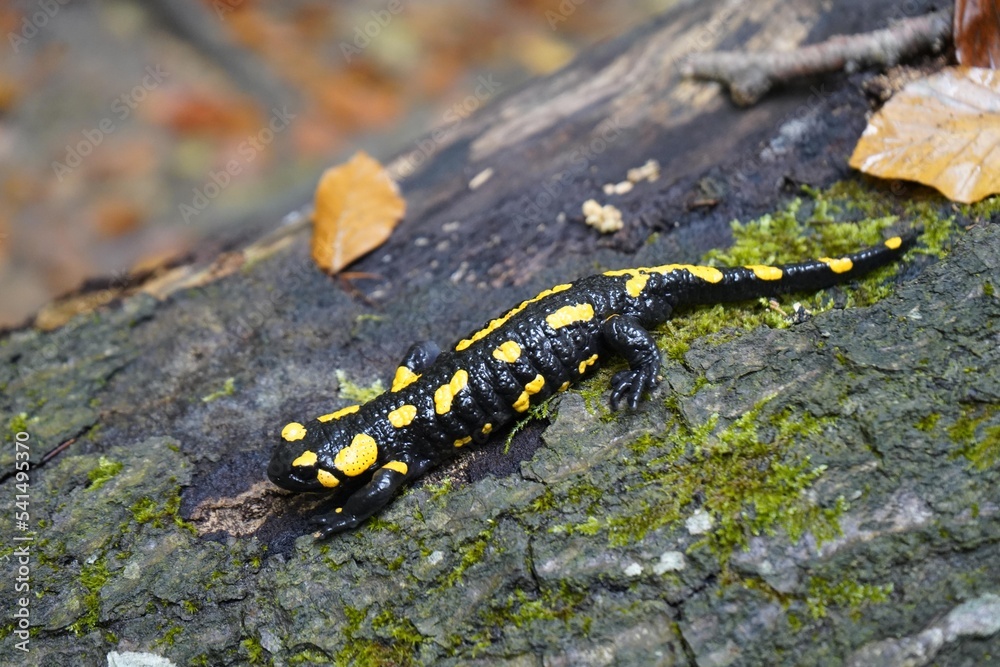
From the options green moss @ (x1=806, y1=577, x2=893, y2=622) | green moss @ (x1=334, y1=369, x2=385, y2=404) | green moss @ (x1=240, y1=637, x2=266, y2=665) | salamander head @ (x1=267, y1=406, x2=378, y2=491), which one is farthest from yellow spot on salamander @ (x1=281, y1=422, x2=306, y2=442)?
green moss @ (x1=806, y1=577, x2=893, y2=622)

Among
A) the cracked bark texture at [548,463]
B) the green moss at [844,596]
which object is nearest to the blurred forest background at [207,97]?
the cracked bark texture at [548,463]

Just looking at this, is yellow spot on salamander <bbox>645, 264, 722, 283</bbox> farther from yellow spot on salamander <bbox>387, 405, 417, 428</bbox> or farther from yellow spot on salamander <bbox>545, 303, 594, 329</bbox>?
yellow spot on salamander <bbox>387, 405, 417, 428</bbox>

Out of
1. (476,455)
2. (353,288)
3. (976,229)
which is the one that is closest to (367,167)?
(353,288)

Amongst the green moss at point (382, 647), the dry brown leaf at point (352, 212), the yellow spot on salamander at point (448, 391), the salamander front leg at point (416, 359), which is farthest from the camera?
the dry brown leaf at point (352, 212)

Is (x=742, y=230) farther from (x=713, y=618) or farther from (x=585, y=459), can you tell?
(x=713, y=618)

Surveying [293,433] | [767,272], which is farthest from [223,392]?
[767,272]

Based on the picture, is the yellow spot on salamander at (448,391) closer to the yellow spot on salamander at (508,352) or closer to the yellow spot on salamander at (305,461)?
the yellow spot on salamander at (508,352)
